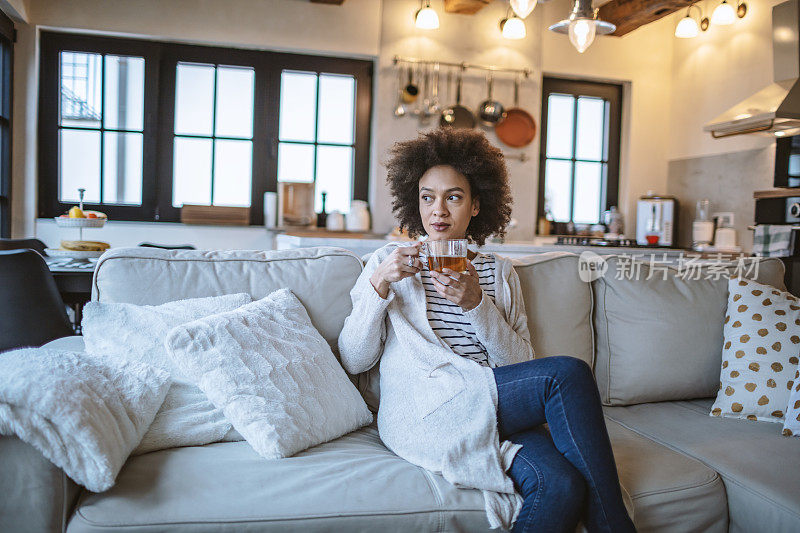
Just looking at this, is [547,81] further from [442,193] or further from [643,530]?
[643,530]

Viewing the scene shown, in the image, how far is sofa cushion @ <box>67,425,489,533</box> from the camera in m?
1.24

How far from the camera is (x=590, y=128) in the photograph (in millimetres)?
5273

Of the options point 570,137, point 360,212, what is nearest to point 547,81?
point 570,137

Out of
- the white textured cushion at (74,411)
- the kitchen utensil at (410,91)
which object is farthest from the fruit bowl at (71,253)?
the kitchen utensil at (410,91)

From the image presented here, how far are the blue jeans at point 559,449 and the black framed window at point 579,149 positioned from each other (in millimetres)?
3803

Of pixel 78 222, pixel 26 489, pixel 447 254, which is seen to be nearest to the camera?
pixel 26 489

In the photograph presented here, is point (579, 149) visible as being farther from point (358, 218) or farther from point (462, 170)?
point (462, 170)

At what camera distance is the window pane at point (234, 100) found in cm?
457

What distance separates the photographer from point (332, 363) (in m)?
1.75

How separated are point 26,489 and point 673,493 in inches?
53.1

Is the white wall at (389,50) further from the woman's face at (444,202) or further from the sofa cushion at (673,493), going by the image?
the sofa cushion at (673,493)

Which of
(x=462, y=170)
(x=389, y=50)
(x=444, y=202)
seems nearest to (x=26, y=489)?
(x=444, y=202)

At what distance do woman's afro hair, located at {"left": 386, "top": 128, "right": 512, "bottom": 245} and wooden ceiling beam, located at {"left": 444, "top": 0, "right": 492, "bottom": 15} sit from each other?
9.30 feet

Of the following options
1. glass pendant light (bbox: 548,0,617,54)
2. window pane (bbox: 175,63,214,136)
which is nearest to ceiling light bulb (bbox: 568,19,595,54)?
glass pendant light (bbox: 548,0,617,54)
